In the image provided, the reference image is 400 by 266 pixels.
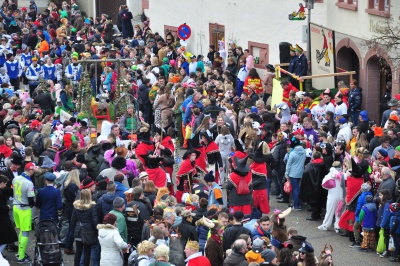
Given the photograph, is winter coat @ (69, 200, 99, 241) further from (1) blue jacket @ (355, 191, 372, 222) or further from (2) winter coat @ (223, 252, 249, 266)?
(1) blue jacket @ (355, 191, 372, 222)

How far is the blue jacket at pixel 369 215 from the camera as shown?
72.8 feet

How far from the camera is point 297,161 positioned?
2500cm

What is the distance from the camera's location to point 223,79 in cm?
3356

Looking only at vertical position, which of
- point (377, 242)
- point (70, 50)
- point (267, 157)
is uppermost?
point (70, 50)

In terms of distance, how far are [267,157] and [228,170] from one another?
2805 mm

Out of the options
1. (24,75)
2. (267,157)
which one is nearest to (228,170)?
(267,157)

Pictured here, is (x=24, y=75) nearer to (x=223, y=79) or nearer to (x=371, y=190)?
(x=223, y=79)

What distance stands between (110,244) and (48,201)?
267 centimetres

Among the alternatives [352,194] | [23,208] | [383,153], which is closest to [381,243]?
[352,194]

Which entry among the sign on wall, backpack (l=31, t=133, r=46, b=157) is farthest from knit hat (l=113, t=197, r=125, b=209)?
the sign on wall

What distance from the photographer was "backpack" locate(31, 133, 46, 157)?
84.4 ft

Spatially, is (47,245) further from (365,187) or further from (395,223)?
(395,223)

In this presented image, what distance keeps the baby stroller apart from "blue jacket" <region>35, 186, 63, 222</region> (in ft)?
3.00

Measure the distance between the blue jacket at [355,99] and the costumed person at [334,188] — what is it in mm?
6291
